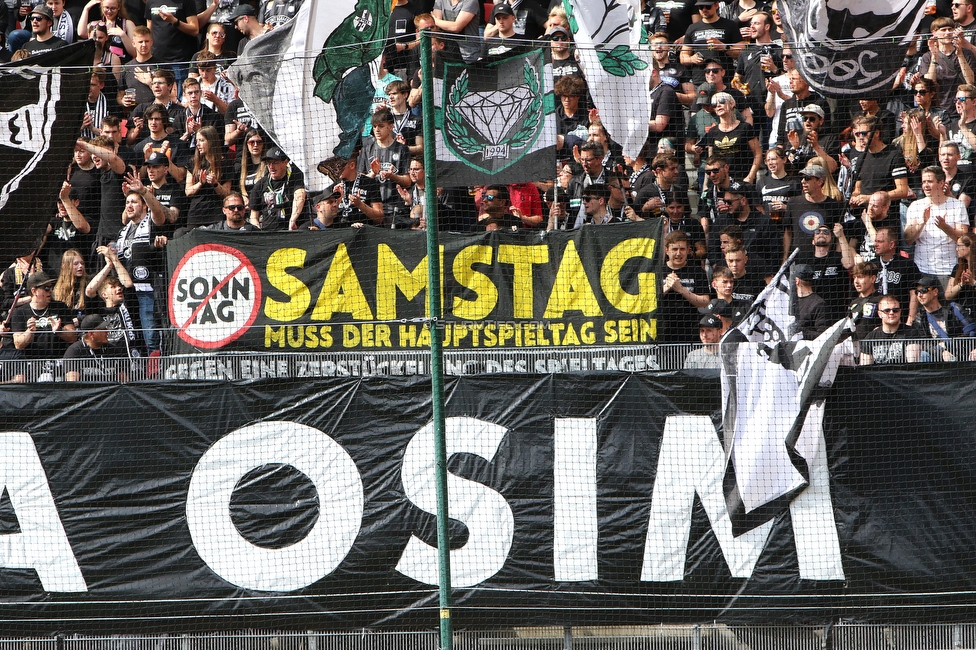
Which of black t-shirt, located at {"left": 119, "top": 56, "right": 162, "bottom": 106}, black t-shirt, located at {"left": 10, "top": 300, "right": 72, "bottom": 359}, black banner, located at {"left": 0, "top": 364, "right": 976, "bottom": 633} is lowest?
black banner, located at {"left": 0, "top": 364, "right": 976, "bottom": 633}

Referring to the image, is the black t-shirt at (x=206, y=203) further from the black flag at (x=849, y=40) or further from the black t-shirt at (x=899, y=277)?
the black t-shirt at (x=899, y=277)

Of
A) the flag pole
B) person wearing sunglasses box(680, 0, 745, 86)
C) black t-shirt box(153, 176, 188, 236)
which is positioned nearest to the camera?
the flag pole

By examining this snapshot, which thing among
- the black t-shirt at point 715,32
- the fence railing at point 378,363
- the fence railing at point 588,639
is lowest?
the fence railing at point 588,639

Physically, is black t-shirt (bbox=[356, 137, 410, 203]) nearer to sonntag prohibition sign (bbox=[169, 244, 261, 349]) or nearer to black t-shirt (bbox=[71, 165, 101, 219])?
sonntag prohibition sign (bbox=[169, 244, 261, 349])

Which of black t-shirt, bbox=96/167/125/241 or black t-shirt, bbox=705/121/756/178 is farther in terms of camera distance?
black t-shirt, bbox=96/167/125/241

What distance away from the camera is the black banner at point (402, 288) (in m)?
7.82

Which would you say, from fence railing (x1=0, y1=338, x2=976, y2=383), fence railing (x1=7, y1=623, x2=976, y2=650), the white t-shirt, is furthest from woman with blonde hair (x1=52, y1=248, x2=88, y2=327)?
the white t-shirt

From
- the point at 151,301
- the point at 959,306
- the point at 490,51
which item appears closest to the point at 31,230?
the point at 151,301

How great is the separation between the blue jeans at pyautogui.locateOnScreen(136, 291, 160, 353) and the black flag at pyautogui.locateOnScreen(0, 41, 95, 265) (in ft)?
2.88

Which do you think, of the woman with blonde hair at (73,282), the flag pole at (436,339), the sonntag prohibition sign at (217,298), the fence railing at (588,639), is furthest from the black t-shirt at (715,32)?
the woman with blonde hair at (73,282)

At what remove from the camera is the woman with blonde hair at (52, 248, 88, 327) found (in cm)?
866

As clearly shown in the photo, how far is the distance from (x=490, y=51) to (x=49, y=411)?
426cm

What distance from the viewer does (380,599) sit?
8086 millimetres

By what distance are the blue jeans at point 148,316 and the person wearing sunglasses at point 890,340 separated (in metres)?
5.29
